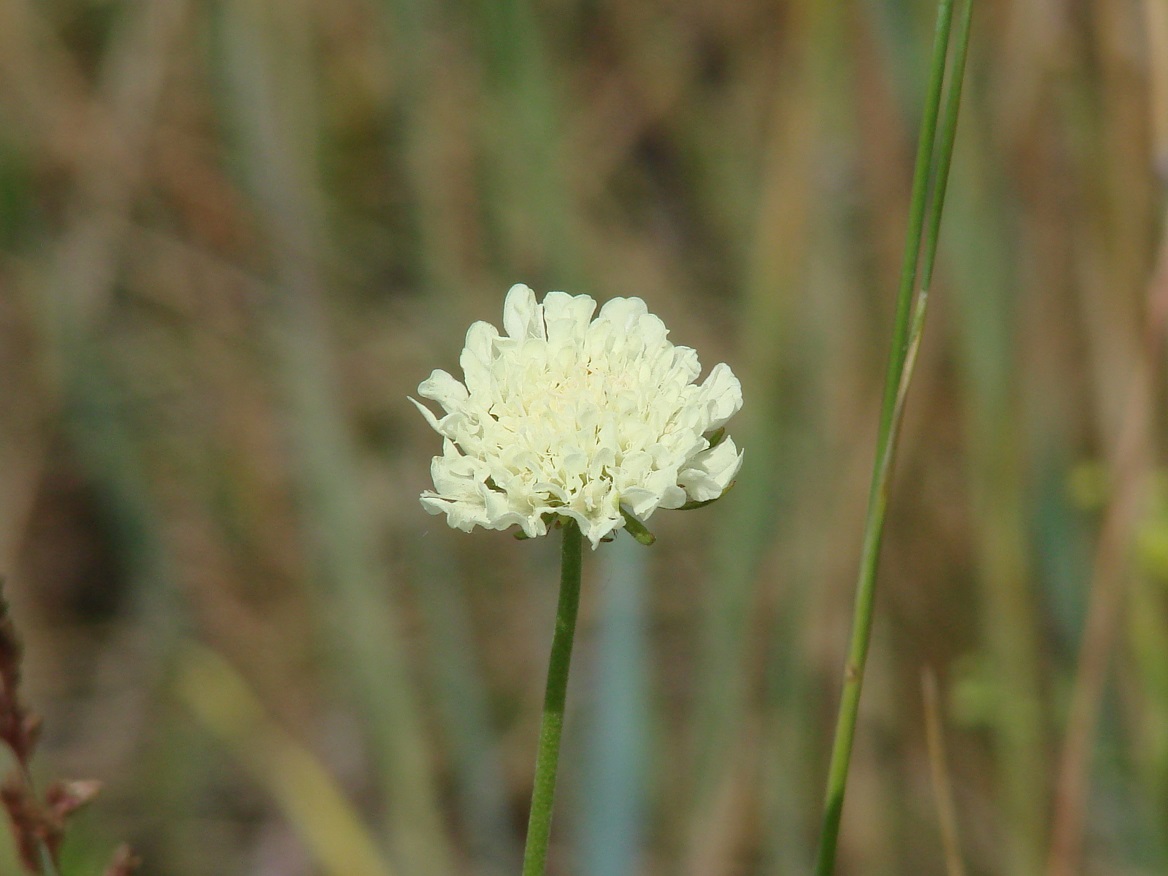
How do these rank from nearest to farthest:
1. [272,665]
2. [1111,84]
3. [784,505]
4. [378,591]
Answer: [1111,84] → [784,505] → [378,591] → [272,665]

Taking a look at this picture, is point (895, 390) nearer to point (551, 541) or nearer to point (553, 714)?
point (553, 714)

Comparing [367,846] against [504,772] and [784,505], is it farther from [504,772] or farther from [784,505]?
[784,505]

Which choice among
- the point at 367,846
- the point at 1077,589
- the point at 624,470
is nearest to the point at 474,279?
the point at 367,846

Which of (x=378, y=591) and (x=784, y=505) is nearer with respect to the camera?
(x=784, y=505)

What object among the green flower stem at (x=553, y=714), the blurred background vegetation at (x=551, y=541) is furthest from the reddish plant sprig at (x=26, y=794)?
the blurred background vegetation at (x=551, y=541)

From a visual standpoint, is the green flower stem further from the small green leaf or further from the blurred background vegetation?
the blurred background vegetation

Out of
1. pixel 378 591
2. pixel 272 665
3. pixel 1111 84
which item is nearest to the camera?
pixel 1111 84

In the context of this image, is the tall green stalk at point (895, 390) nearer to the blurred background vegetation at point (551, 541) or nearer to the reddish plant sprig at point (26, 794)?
the reddish plant sprig at point (26, 794)
